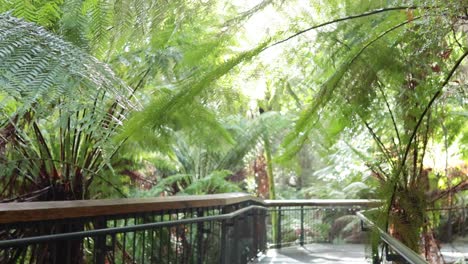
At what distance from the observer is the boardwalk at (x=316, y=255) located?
247 inches

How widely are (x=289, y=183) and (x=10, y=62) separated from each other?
61.2 feet

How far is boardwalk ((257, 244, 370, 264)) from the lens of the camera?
628 cm

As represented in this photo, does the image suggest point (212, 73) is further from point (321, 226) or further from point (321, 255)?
point (321, 226)

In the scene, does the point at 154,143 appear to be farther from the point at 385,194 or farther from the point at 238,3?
the point at 385,194

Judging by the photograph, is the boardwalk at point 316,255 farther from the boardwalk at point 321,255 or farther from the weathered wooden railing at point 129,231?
the weathered wooden railing at point 129,231

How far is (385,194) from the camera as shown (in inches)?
132

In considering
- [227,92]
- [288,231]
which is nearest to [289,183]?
[288,231]

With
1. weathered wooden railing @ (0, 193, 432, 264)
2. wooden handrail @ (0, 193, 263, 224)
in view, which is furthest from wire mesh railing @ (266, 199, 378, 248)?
wooden handrail @ (0, 193, 263, 224)

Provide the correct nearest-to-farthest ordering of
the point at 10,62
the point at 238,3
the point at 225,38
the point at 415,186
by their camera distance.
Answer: the point at 10,62, the point at 225,38, the point at 238,3, the point at 415,186

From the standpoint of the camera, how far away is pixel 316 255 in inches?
273

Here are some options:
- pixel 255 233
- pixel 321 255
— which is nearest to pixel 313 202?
pixel 321 255

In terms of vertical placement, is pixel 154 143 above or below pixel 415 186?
above

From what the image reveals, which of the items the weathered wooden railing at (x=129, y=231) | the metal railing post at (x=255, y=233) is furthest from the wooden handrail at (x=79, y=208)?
the metal railing post at (x=255, y=233)

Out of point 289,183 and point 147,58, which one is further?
point 289,183
